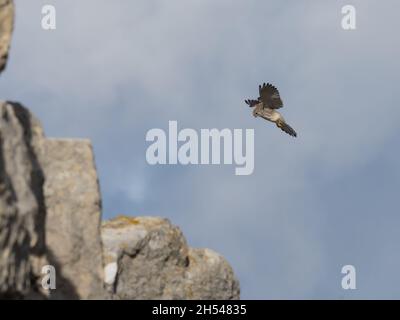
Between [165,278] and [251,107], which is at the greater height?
[251,107]

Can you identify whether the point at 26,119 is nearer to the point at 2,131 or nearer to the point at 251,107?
the point at 2,131

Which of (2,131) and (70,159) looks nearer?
(2,131)

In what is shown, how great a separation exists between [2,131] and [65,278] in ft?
15.5

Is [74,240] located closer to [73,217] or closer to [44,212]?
[73,217]

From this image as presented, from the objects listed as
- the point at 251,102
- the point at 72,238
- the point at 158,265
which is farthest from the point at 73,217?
the point at 251,102

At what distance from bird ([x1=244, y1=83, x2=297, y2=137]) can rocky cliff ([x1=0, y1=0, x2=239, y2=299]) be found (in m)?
11.2

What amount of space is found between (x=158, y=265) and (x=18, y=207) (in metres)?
8.47

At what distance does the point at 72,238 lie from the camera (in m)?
16.0

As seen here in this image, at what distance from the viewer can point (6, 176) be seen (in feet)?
36.3

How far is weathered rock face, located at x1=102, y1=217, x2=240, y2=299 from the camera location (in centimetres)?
1838

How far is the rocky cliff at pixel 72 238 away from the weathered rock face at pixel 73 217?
0.02 m

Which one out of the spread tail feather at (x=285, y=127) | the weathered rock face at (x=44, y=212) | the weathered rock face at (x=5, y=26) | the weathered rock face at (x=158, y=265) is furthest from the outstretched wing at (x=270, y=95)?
the weathered rock face at (x=5, y=26)
